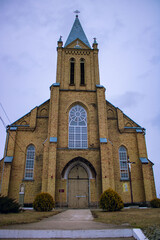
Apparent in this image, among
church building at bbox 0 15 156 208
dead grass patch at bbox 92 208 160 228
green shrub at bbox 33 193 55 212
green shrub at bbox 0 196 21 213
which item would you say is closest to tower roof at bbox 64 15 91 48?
church building at bbox 0 15 156 208

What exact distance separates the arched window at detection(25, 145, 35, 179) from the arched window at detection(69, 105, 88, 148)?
4.13 metres

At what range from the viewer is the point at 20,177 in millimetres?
19016

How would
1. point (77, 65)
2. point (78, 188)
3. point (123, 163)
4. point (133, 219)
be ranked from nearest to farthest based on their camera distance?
point (133, 219), point (78, 188), point (123, 163), point (77, 65)

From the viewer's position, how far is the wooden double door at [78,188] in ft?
58.9

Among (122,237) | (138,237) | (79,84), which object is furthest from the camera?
(79,84)

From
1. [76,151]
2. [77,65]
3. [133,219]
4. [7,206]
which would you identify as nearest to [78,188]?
[76,151]

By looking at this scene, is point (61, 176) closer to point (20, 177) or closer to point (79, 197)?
point (79, 197)

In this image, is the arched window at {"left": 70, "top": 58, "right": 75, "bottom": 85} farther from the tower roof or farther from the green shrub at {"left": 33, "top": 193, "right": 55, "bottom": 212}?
the green shrub at {"left": 33, "top": 193, "right": 55, "bottom": 212}

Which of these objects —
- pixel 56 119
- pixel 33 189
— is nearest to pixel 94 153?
pixel 56 119

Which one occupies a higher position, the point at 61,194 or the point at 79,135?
the point at 79,135

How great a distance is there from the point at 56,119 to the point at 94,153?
16.7 feet

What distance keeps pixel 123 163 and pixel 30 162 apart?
9615 millimetres

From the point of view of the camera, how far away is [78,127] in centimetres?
2075

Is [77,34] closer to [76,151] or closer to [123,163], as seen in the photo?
[76,151]
